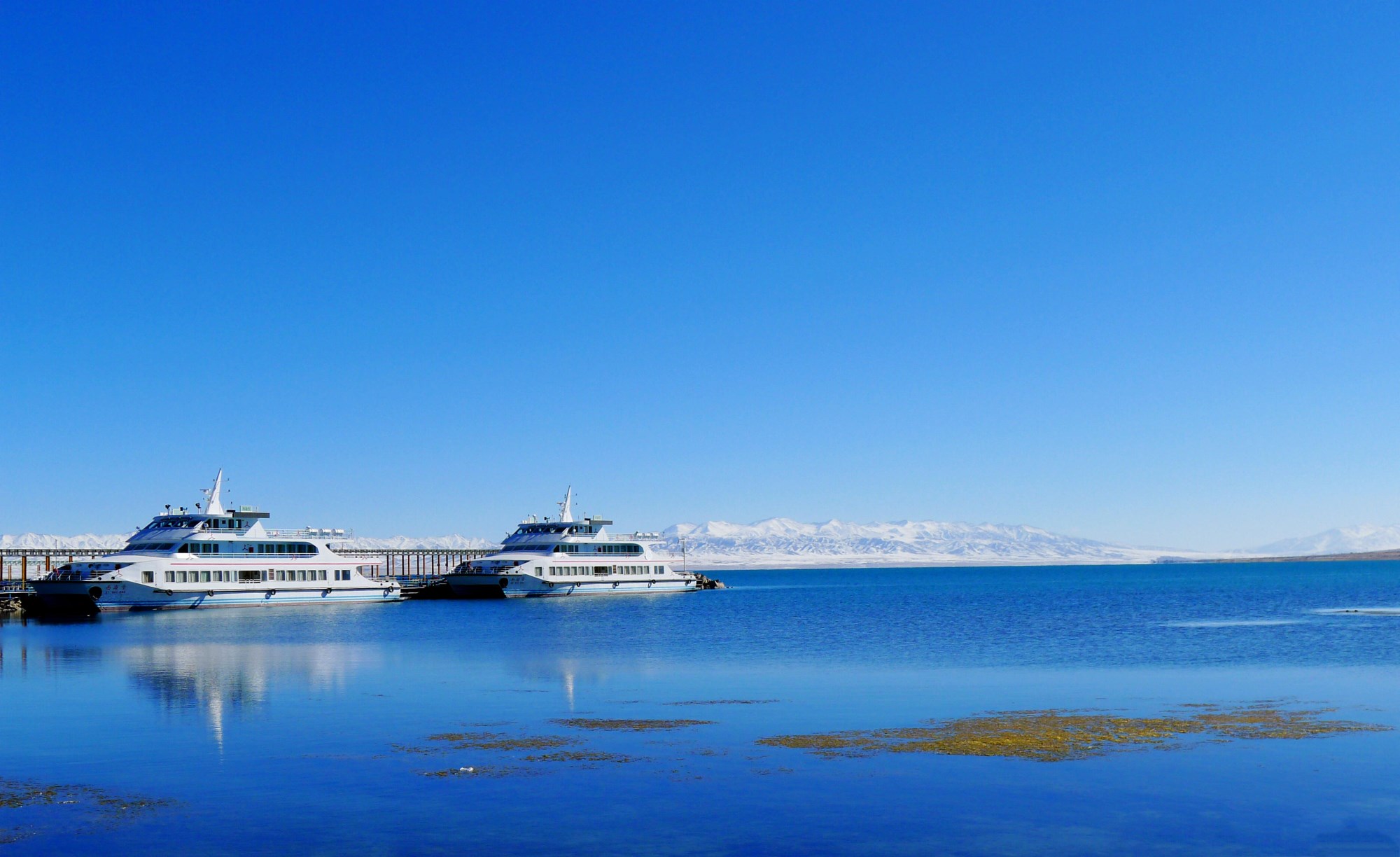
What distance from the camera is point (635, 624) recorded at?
81500 millimetres

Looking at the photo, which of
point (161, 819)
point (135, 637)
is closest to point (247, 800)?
point (161, 819)

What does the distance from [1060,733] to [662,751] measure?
9236mm

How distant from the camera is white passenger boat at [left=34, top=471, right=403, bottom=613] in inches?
3526

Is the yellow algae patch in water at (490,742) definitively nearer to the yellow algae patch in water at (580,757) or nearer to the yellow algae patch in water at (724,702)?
the yellow algae patch in water at (580,757)

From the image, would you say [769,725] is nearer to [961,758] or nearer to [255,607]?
[961,758]

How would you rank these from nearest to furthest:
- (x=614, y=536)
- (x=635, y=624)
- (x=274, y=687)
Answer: (x=274, y=687) → (x=635, y=624) → (x=614, y=536)

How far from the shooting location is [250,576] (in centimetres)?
9844

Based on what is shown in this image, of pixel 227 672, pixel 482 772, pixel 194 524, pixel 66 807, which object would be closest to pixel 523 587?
pixel 194 524

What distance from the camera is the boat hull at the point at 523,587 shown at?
118688 millimetres

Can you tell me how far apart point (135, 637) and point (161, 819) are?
4796 cm

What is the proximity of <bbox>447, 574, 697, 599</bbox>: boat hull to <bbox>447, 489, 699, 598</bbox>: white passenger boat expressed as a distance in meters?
0.06

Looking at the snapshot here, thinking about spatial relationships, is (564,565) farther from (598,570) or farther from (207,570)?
(207,570)

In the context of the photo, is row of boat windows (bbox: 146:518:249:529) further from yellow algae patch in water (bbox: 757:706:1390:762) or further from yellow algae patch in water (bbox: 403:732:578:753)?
yellow algae patch in water (bbox: 757:706:1390:762)

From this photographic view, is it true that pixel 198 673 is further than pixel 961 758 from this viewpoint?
Yes
